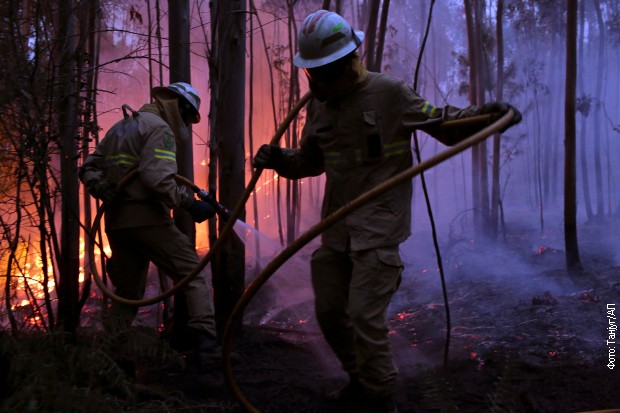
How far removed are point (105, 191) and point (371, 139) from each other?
1845mm

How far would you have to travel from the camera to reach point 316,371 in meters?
3.74

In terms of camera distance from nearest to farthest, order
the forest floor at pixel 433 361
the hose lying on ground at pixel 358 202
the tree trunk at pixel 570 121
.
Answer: the hose lying on ground at pixel 358 202, the forest floor at pixel 433 361, the tree trunk at pixel 570 121

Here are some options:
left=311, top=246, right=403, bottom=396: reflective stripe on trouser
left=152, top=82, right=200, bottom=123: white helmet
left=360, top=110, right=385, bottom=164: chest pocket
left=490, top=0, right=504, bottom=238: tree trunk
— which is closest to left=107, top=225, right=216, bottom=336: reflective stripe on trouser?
left=152, top=82, right=200, bottom=123: white helmet

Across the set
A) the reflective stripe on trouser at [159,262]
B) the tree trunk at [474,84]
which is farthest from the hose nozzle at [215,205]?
the tree trunk at [474,84]

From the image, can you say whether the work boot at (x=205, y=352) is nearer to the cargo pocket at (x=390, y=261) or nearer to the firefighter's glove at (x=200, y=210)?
the firefighter's glove at (x=200, y=210)

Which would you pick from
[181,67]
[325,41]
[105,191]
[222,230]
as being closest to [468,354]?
[222,230]

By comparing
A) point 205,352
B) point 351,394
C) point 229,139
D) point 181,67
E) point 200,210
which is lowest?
point 351,394

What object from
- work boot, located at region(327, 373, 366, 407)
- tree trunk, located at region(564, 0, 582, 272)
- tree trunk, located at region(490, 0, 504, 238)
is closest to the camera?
work boot, located at region(327, 373, 366, 407)

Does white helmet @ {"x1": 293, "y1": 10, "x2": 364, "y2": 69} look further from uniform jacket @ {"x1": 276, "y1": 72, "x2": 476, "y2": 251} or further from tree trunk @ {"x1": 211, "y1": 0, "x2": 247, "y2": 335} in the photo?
tree trunk @ {"x1": 211, "y1": 0, "x2": 247, "y2": 335}

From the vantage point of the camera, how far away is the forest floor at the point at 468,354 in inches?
115

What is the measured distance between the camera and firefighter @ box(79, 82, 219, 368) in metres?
3.41

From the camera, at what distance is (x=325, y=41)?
101 inches

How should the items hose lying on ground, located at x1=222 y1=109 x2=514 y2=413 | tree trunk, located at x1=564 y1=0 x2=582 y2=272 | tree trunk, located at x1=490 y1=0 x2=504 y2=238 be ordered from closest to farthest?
hose lying on ground, located at x1=222 y1=109 x2=514 y2=413 → tree trunk, located at x1=564 y1=0 x2=582 y2=272 → tree trunk, located at x1=490 y1=0 x2=504 y2=238

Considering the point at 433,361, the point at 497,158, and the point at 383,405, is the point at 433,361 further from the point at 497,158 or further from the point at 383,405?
the point at 497,158
